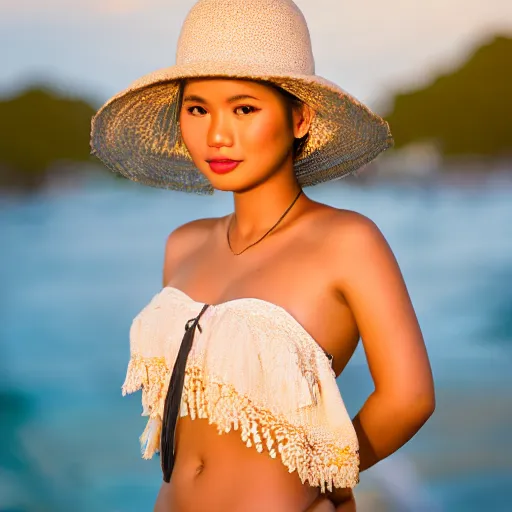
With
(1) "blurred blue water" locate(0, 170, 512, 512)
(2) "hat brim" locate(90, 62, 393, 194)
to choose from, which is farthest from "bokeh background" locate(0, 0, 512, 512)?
(2) "hat brim" locate(90, 62, 393, 194)

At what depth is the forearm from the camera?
1652 millimetres

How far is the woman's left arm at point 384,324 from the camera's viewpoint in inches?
64.2

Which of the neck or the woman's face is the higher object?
the woman's face

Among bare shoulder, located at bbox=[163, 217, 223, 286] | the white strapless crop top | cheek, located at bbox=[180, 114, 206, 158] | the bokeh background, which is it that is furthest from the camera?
the bokeh background

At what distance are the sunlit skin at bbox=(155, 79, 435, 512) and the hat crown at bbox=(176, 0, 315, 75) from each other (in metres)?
0.04

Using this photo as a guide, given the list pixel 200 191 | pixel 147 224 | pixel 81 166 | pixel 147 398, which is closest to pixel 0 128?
pixel 81 166

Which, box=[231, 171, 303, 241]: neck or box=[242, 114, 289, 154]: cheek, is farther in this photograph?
box=[231, 171, 303, 241]: neck

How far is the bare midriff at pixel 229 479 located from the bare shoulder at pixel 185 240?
0.39m

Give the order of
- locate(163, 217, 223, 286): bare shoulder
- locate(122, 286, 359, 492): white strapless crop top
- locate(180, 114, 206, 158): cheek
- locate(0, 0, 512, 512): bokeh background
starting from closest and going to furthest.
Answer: locate(122, 286, 359, 492): white strapless crop top
locate(180, 114, 206, 158): cheek
locate(163, 217, 223, 286): bare shoulder
locate(0, 0, 512, 512): bokeh background

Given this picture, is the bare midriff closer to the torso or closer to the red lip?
the torso

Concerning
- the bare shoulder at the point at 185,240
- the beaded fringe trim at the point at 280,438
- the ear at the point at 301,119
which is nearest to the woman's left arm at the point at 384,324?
the beaded fringe trim at the point at 280,438

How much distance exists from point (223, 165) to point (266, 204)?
5.5 inches

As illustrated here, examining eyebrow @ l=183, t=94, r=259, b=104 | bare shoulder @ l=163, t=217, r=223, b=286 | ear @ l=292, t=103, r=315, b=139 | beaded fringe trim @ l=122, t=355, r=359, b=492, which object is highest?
eyebrow @ l=183, t=94, r=259, b=104

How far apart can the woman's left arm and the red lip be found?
7.8 inches
